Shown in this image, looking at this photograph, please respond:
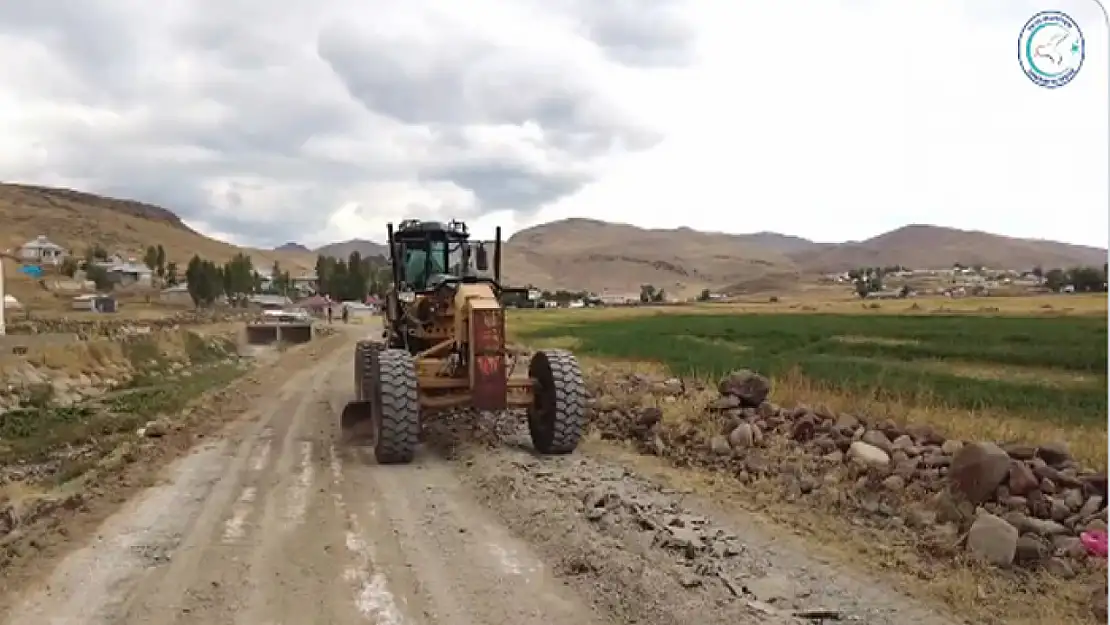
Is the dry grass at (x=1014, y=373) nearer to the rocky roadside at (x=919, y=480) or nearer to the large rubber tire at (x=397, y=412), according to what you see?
the rocky roadside at (x=919, y=480)

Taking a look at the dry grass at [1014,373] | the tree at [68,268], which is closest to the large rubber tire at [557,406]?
the dry grass at [1014,373]

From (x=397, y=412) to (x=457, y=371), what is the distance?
1245 mm

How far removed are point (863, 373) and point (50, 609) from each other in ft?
63.6

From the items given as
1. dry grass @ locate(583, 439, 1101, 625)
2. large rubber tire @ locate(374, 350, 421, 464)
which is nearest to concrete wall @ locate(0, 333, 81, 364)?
large rubber tire @ locate(374, 350, 421, 464)

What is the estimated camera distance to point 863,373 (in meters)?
22.3

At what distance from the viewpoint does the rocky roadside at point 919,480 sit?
21.9ft

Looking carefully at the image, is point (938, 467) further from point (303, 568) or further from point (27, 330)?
point (27, 330)

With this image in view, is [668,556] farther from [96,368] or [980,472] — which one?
[96,368]

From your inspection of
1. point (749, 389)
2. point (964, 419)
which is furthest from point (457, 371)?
point (964, 419)

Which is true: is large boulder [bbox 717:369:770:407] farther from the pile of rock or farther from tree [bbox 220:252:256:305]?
tree [bbox 220:252:256:305]

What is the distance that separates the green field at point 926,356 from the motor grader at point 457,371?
17.0 ft

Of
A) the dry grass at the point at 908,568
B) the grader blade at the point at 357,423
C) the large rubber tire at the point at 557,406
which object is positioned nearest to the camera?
the dry grass at the point at 908,568

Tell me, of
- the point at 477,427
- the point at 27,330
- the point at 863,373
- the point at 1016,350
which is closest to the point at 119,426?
the point at 477,427

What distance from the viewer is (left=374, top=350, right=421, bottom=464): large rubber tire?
10.9 meters
